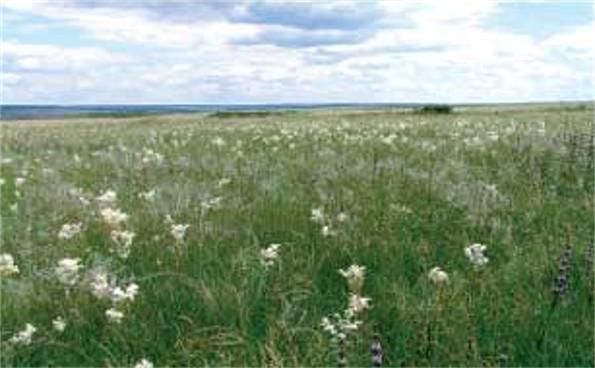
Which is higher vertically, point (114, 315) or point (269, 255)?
point (269, 255)

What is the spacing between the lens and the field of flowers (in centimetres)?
532

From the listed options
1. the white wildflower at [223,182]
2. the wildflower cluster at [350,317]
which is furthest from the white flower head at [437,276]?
the white wildflower at [223,182]

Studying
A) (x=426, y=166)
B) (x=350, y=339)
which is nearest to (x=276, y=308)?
(x=350, y=339)

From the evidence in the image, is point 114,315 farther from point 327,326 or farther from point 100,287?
point 327,326

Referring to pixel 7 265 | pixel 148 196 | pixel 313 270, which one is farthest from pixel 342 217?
pixel 7 265

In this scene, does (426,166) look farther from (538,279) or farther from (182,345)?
(182,345)

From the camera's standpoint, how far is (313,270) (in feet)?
22.1

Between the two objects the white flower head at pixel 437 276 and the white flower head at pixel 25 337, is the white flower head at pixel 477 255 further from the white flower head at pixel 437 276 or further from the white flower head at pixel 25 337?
the white flower head at pixel 25 337

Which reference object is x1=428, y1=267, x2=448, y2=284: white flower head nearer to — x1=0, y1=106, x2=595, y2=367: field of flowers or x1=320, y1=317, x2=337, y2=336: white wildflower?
x1=0, y1=106, x2=595, y2=367: field of flowers

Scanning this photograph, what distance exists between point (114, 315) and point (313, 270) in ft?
5.80

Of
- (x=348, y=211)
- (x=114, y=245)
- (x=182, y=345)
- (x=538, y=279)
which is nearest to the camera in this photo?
(x=182, y=345)

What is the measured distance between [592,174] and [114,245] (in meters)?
5.65

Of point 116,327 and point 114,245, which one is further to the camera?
point 114,245

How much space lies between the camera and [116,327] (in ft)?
18.3
